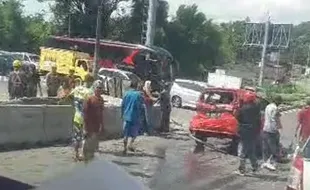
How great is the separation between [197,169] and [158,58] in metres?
Result: 23.2

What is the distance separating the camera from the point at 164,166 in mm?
13852

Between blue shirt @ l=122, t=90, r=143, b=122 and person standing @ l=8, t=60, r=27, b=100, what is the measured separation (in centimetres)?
313

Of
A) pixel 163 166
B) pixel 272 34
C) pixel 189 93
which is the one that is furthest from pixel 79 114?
pixel 272 34

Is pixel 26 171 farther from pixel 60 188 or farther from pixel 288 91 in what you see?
pixel 288 91

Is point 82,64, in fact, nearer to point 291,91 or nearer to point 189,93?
point 189,93

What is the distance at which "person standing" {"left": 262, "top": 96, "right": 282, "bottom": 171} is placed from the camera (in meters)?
14.9

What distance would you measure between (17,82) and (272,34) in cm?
6945

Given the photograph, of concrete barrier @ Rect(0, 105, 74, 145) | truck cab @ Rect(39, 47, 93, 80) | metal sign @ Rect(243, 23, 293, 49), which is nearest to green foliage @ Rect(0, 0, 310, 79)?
metal sign @ Rect(243, 23, 293, 49)

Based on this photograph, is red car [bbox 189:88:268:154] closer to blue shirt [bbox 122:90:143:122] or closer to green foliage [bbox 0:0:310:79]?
blue shirt [bbox 122:90:143:122]

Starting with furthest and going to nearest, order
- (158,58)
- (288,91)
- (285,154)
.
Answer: (288,91) → (158,58) → (285,154)

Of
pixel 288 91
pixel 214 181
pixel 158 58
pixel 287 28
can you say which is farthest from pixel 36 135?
pixel 287 28

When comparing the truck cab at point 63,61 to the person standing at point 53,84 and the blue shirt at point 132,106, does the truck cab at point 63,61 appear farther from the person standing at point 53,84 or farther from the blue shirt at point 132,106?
the blue shirt at point 132,106

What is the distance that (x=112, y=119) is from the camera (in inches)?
694

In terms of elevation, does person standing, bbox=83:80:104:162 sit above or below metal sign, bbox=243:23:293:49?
below
